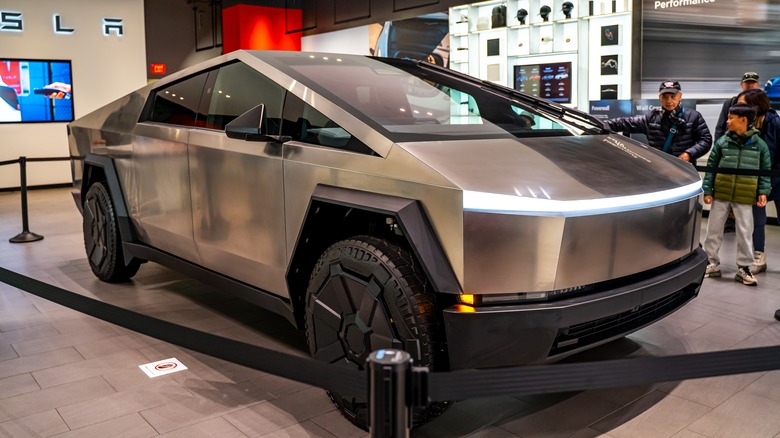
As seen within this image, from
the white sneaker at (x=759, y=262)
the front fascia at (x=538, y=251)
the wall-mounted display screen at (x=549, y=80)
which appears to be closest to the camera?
the front fascia at (x=538, y=251)

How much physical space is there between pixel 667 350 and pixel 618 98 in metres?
5.12

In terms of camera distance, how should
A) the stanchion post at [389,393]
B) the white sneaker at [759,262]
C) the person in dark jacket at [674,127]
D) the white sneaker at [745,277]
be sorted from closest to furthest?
the stanchion post at [389,393] < the white sneaker at [745,277] < the white sneaker at [759,262] < the person in dark jacket at [674,127]

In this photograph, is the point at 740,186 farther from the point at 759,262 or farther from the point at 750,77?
the point at 750,77

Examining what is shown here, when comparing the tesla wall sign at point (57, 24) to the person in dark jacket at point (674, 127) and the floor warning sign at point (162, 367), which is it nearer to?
the person in dark jacket at point (674, 127)

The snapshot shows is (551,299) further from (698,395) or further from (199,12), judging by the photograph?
(199,12)

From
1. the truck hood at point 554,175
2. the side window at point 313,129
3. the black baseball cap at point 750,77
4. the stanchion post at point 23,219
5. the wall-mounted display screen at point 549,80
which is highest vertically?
the wall-mounted display screen at point 549,80

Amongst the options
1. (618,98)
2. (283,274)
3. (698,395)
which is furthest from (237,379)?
(618,98)

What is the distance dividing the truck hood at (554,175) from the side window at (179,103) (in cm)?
165

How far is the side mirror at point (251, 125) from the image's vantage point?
274 centimetres

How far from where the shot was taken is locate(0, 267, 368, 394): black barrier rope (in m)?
1.60

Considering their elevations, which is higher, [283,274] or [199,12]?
[199,12]

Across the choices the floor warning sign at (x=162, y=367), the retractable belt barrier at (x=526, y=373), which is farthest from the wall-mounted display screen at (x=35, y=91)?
the retractable belt barrier at (x=526, y=373)

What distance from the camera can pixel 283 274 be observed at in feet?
9.30

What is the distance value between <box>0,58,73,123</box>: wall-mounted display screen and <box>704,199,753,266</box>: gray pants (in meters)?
9.29
